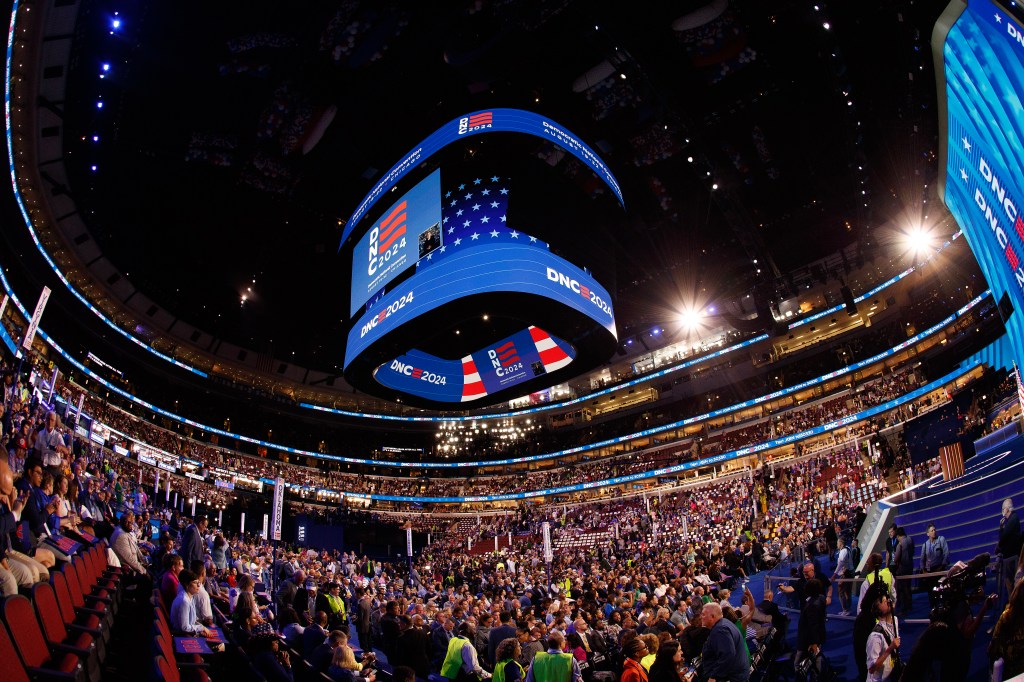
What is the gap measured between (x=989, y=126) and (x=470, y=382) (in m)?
11.3

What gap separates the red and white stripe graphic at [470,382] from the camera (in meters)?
14.4

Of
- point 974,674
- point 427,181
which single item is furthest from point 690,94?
point 974,674

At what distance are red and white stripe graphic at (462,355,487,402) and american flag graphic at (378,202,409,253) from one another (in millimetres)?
3604

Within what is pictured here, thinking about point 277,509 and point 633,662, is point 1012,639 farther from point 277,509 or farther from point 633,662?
point 277,509

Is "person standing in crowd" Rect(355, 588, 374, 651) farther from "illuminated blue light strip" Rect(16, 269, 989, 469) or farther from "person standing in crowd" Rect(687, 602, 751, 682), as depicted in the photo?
"illuminated blue light strip" Rect(16, 269, 989, 469)

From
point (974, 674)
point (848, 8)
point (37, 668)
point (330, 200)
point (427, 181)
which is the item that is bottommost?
point (974, 674)

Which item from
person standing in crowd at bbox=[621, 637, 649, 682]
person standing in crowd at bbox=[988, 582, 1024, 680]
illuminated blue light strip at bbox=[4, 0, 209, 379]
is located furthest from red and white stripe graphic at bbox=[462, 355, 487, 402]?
illuminated blue light strip at bbox=[4, 0, 209, 379]

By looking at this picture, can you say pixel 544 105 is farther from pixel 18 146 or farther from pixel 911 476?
pixel 911 476

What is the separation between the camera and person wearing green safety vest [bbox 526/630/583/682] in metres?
5.77

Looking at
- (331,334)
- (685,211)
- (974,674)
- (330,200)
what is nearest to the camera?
(974,674)

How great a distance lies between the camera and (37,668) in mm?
2855

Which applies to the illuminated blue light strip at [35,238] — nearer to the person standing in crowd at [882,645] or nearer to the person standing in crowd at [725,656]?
the person standing in crowd at [725,656]

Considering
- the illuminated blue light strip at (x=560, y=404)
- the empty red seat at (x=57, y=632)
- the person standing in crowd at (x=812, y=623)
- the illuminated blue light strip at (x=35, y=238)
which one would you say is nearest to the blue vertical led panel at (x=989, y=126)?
the person standing in crowd at (x=812, y=623)

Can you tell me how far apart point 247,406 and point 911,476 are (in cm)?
3743
